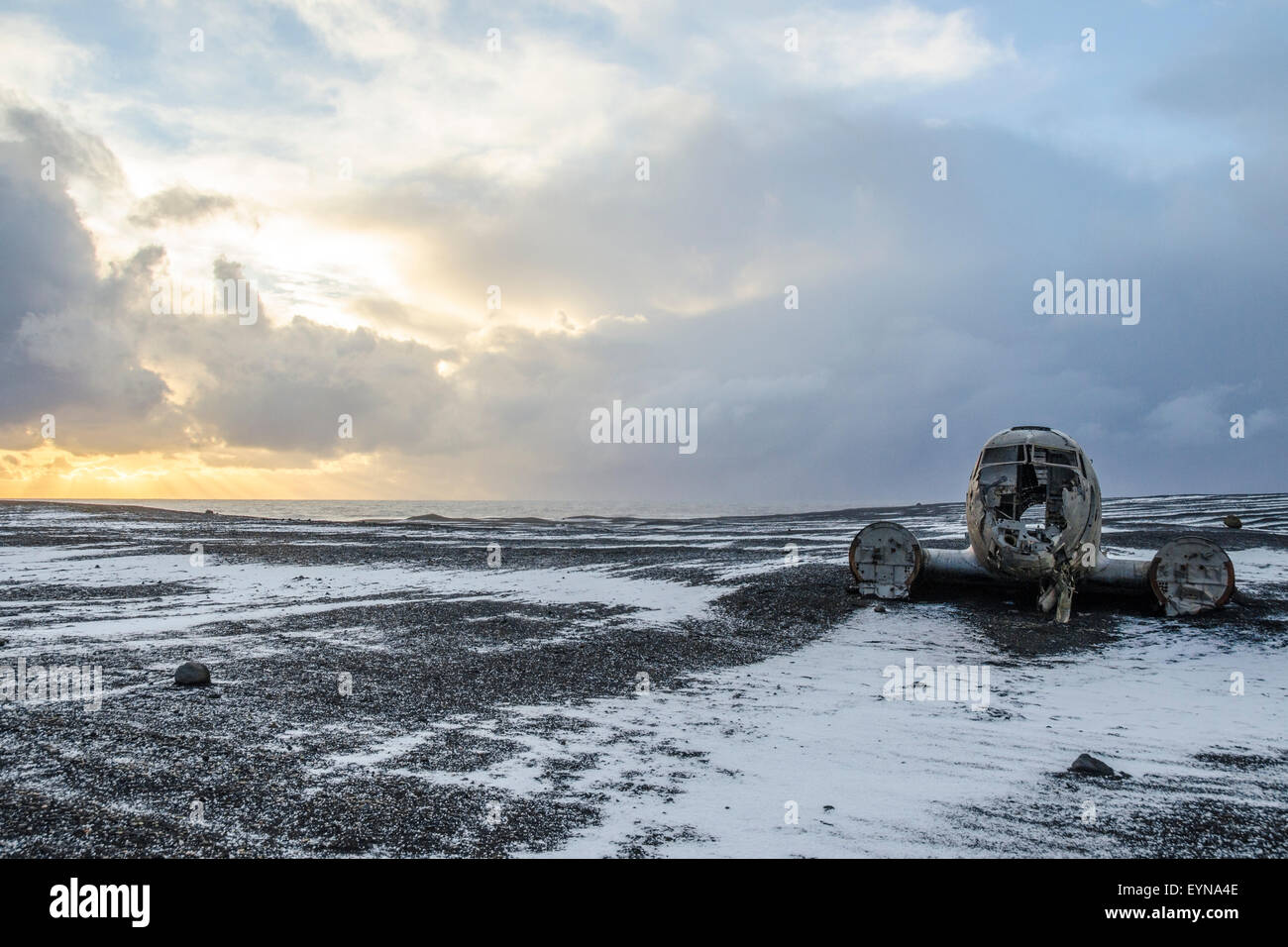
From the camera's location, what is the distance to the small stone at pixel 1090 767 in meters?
7.30

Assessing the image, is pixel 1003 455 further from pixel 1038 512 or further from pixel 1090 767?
pixel 1090 767

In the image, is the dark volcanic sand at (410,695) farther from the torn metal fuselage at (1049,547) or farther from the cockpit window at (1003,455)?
the cockpit window at (1003,455)

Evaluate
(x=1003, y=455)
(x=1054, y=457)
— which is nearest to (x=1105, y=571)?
(x=1054, y=457)

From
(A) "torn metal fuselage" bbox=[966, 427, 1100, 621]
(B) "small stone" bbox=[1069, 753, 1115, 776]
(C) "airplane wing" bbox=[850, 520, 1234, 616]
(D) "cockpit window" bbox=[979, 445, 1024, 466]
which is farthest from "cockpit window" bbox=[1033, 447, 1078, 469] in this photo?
(B) "small stone" bbox=[1069, 753, 1115, 776]

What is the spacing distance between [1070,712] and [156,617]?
17.8m

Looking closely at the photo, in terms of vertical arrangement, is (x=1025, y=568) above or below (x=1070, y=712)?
above

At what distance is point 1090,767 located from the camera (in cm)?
734

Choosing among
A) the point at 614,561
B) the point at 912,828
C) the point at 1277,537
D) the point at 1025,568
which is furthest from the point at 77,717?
the point at 1277,537

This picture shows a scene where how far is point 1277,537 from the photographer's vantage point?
28531mm

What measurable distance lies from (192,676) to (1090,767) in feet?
37.3

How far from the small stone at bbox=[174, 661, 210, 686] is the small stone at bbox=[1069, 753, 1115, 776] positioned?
11059mm
